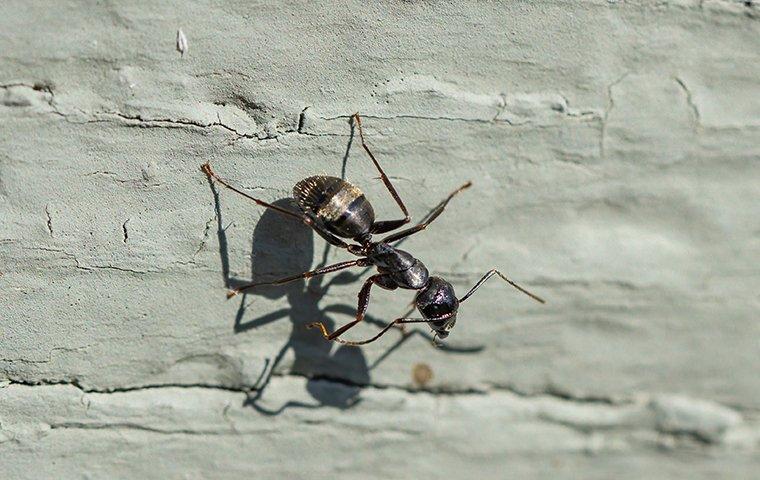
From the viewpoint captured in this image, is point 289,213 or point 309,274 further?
point 309,274

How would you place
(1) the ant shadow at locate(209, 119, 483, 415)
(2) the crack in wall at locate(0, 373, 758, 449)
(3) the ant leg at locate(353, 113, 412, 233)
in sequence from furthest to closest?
(2) the crack in wall at locate(0, 373, 758, 449), (1) the ant shadow at locate(209, 119, 483, 415), (3) the ant leg at locate(353, 113, 412, 233)

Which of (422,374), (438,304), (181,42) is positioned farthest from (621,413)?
(181,42)

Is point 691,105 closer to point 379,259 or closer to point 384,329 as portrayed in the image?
point 379,259

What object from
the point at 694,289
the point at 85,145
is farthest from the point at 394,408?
the point at 85,145

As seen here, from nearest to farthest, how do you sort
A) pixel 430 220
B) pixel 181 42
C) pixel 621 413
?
pixel 181 42
pixel 430 220
pixel 621 413

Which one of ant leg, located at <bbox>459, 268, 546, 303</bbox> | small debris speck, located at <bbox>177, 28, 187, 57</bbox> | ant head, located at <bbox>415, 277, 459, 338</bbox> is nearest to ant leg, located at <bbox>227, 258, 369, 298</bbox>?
ant head, located at <bbox>415, 277, 459, 338</bbox>

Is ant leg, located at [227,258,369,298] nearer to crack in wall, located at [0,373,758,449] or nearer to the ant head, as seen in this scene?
Answer: the ant head

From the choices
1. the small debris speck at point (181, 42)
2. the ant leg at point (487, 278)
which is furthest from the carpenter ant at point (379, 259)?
the small debris speck at point (181, 42)
